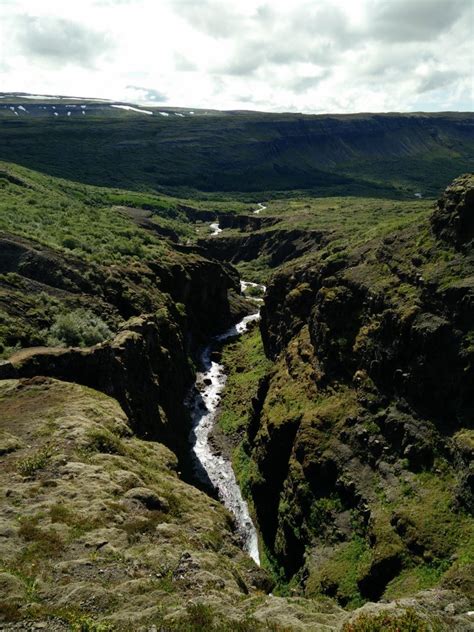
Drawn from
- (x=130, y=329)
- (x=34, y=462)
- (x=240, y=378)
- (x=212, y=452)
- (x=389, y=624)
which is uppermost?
(x=389, y=624)

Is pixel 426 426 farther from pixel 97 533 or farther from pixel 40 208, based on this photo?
pixel 40 208

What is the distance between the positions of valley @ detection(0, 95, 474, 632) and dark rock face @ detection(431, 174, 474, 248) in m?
0.25

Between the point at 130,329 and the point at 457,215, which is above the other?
the point at 457,215

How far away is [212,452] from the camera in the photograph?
6712 centimetres

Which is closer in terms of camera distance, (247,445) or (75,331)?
(75,331)

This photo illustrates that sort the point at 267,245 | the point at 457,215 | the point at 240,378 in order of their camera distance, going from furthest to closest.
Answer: the point at 267,245 → the point at 240,378 → the point at 457,215

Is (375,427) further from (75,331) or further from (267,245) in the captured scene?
(267,245)

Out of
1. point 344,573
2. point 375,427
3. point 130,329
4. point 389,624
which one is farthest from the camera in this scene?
point 130,329

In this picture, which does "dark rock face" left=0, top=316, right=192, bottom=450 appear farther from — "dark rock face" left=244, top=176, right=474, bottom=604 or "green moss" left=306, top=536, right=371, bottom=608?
"green moss" left=306, top=536, right=371, bottom=608

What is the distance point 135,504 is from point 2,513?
7589 millimetres

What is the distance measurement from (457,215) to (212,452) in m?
41.8

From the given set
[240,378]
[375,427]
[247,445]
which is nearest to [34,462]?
[375,427]

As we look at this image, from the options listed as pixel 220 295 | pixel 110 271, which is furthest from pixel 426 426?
pixel 220 295

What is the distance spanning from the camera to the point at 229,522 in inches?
1475
